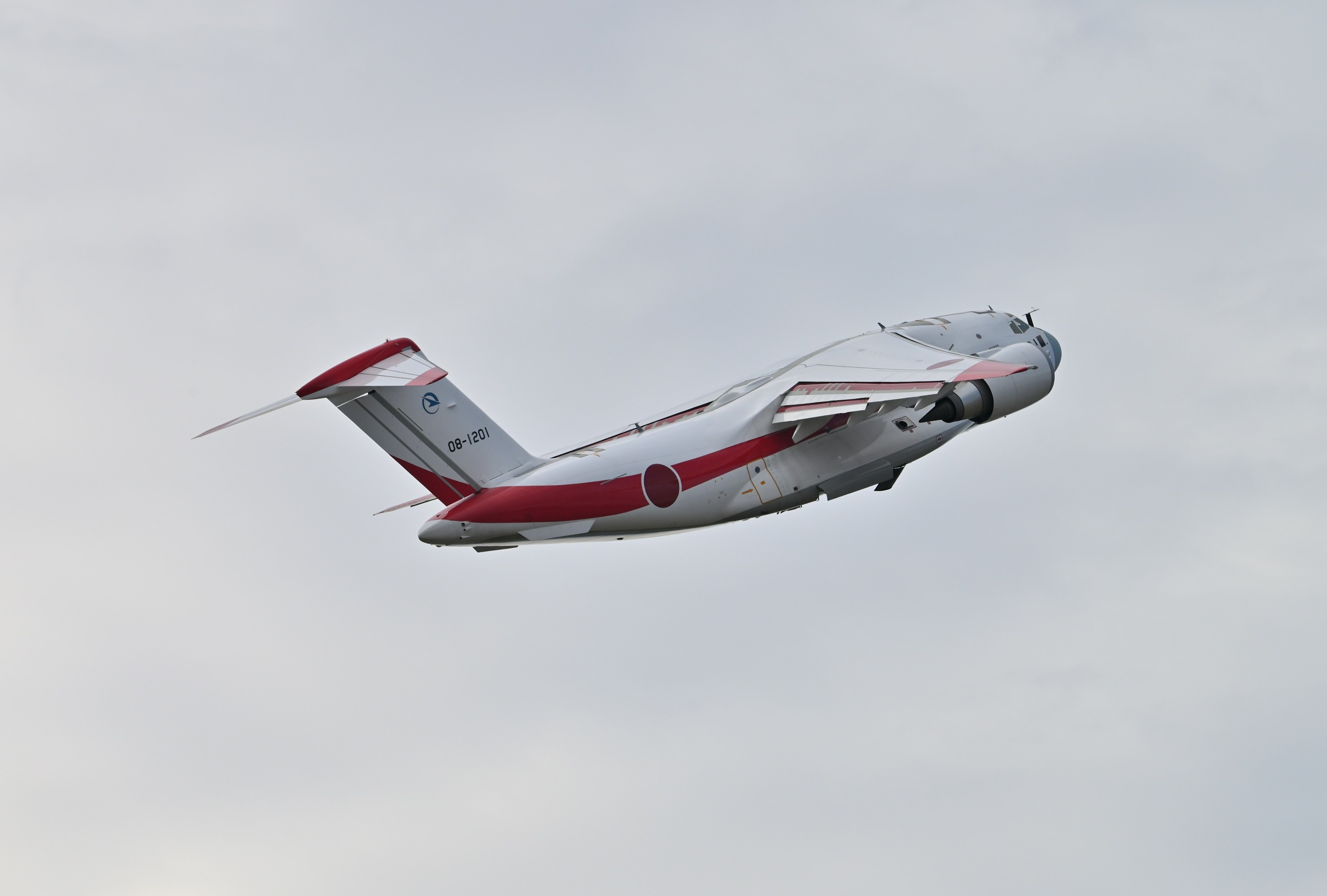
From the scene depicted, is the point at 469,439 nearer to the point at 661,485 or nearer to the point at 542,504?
the point at 542,504

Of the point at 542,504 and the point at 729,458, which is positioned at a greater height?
the point at 542,504

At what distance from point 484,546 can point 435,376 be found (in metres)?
2.79

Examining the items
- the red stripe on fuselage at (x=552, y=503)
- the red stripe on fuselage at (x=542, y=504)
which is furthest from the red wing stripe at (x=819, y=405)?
the red stripe on fuselage at (x=542, y=504)

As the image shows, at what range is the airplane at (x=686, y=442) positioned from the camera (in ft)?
73.8

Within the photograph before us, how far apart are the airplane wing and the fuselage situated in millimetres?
103

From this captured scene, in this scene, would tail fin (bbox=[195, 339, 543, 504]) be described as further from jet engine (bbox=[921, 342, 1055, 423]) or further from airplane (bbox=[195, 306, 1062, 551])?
jet engine (bbox=[921, 342, 1055, 423])

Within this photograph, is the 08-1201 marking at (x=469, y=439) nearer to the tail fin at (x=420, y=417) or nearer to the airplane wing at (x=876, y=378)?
the tail fin at (x=420, y=417)

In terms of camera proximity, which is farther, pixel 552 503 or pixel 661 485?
pixel 661 485

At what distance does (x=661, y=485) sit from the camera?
2317 centimetres

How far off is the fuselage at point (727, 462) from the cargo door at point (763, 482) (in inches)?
0.7

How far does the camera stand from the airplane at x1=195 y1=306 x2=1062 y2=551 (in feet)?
73.8

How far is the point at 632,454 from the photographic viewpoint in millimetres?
23141

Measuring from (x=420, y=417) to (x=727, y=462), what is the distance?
5069mm

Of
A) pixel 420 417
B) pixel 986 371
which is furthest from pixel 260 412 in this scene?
pixel 986 371
